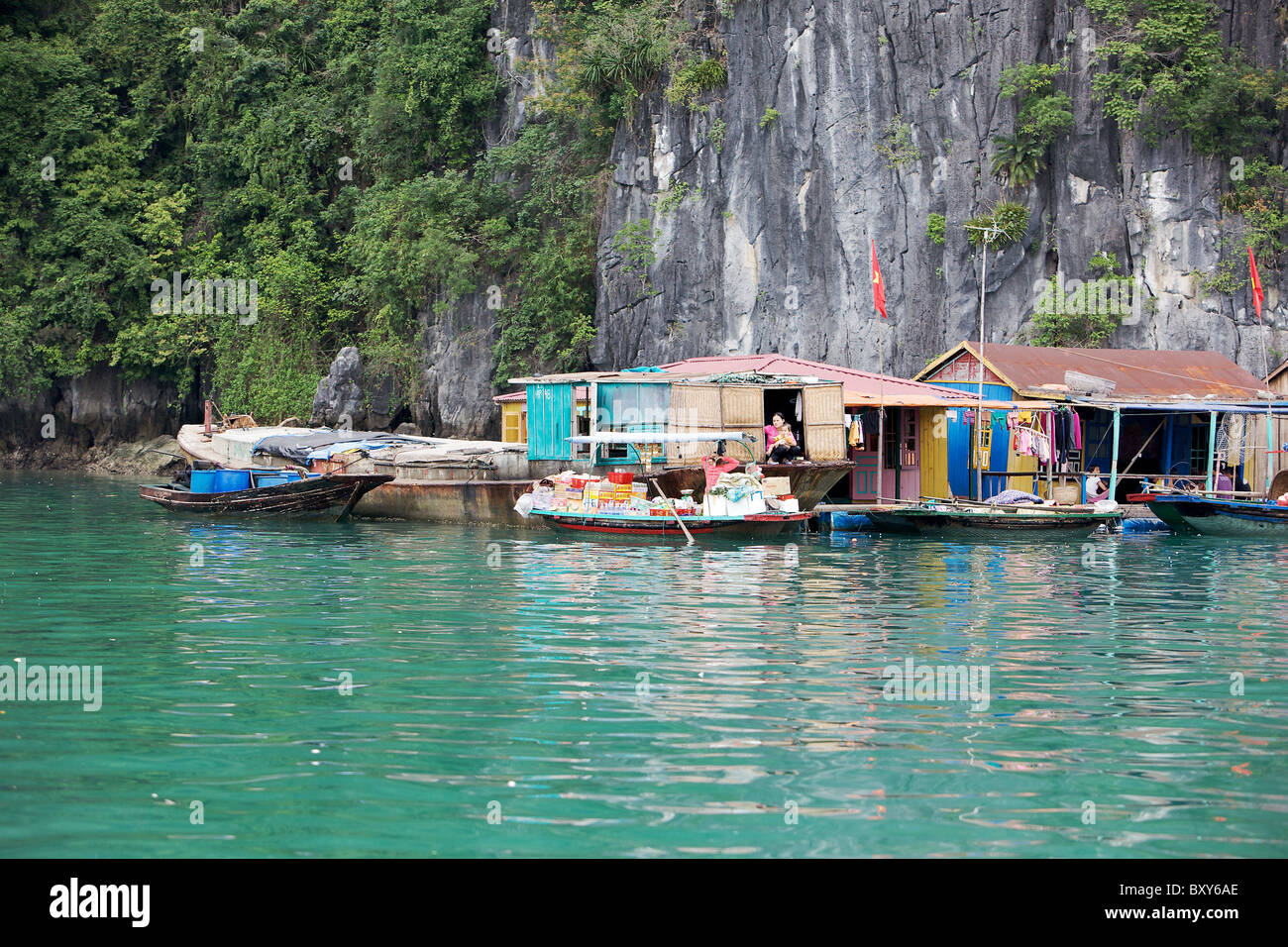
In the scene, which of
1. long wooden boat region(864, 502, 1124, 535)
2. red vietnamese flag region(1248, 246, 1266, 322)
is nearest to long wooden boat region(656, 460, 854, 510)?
long wooden boat region(864, 502, 1124, 535)

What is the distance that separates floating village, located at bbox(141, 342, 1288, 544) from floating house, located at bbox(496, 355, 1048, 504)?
0.04 metres

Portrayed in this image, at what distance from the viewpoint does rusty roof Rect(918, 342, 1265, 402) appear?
2659 centimetres

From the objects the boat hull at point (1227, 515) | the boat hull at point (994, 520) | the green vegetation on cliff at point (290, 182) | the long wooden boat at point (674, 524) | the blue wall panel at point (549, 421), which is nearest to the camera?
the long wooden boat at point (674, 524)

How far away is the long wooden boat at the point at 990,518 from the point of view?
22.6m

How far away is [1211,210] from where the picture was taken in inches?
1253

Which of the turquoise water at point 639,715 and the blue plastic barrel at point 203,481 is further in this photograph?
the blue plastic barrel at point 203,481

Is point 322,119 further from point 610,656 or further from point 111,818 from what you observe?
point 111,818

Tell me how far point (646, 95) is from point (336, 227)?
13622mm

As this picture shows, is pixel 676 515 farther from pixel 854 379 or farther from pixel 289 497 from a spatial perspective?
pixel 289 497

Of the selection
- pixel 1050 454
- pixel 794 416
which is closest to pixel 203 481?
pixel 794 416

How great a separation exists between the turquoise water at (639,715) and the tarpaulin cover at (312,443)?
410 inches

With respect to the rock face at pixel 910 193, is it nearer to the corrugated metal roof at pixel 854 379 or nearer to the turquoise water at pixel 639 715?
the corrugated metal roof at pixel 854 379

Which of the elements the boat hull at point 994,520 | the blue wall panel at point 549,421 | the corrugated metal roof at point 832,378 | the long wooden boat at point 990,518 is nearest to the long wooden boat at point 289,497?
the blue wall panel at point 549,421

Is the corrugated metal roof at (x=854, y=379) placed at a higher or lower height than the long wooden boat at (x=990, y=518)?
higher
